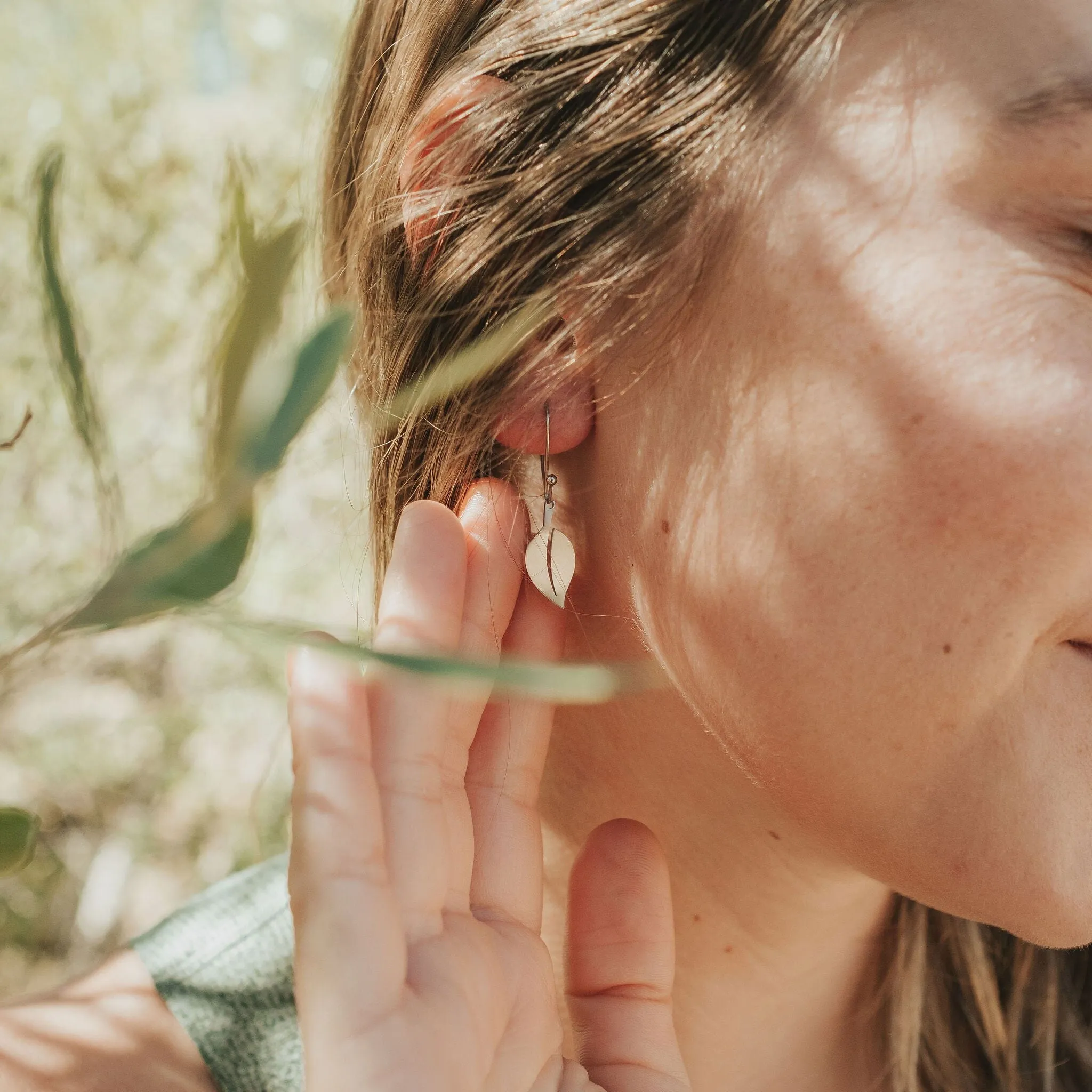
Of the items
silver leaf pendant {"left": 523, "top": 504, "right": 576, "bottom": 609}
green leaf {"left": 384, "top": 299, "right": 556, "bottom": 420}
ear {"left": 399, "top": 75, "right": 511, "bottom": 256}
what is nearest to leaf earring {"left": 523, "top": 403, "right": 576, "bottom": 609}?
silver leaf pendant {"left": 523, "top": 504, "right": 576, "bottom": 609}

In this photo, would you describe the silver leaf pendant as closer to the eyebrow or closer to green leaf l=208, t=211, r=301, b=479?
the eyebrow

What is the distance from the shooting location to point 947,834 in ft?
3.70

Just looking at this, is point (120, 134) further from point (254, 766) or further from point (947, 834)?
point (947, 834)

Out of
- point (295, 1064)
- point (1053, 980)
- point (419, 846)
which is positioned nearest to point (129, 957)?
point (295, 1064)

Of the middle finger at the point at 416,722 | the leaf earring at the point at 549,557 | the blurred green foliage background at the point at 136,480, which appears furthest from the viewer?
the blurred green foliage background at the point at 136,480

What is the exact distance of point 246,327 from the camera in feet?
1.18

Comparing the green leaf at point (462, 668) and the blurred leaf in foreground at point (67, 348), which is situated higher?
the blurred leaf in foreground at point (67, 348)

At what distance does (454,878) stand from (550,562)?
38 cm

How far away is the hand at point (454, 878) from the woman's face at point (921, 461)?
10.1 inches

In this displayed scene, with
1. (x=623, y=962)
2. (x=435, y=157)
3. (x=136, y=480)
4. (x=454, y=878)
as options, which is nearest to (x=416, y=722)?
(x=454, y=878)

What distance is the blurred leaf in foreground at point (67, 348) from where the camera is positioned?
0.37 meters

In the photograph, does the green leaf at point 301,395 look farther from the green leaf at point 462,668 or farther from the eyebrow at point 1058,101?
the eyebrow at point 1058,101

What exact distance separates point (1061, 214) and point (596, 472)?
21.7 inches

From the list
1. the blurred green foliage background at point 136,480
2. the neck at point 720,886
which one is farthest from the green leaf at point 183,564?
the blurred green foliage background at point 136,480
